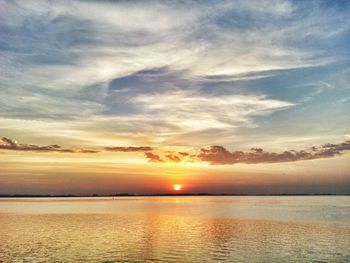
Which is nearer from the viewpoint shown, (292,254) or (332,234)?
(292,254)

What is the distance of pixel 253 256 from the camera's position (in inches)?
1896

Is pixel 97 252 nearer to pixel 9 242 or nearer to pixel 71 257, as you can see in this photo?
pixel 71 257

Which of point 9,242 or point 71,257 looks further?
point 9,242

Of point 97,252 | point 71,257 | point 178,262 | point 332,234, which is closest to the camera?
point 178,262

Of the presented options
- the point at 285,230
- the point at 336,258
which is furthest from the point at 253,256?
the point at 285,230

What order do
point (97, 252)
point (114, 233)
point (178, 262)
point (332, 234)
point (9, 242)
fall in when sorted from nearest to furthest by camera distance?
point (178, 262) → point (97, 252) → point (9, 242) → point (332, 234) → point (114, 233)

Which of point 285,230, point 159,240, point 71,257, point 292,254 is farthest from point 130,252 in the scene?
point 285,230

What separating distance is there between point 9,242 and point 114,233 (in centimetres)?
1904

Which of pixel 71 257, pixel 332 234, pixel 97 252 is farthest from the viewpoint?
pixel 332 234

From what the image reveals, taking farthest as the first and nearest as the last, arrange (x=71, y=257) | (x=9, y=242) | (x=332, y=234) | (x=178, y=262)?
(x=332, y=234), (x=9, y=242), (x=71, y=257), (x=178, y=262)

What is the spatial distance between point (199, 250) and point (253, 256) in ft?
25.9

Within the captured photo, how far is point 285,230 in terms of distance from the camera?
76.2 m

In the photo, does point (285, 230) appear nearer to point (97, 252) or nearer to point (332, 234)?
point (332, 234)

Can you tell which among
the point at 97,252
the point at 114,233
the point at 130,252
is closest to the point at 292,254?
the point at 130,252
